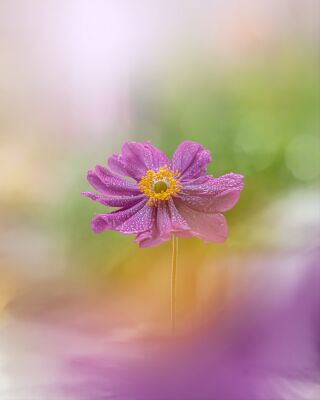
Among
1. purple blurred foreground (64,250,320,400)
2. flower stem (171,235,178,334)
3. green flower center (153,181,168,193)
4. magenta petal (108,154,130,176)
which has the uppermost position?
magenta petal (108,154,130,176)

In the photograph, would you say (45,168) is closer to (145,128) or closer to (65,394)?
(145,128)

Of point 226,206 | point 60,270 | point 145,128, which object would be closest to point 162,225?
point 226,206
